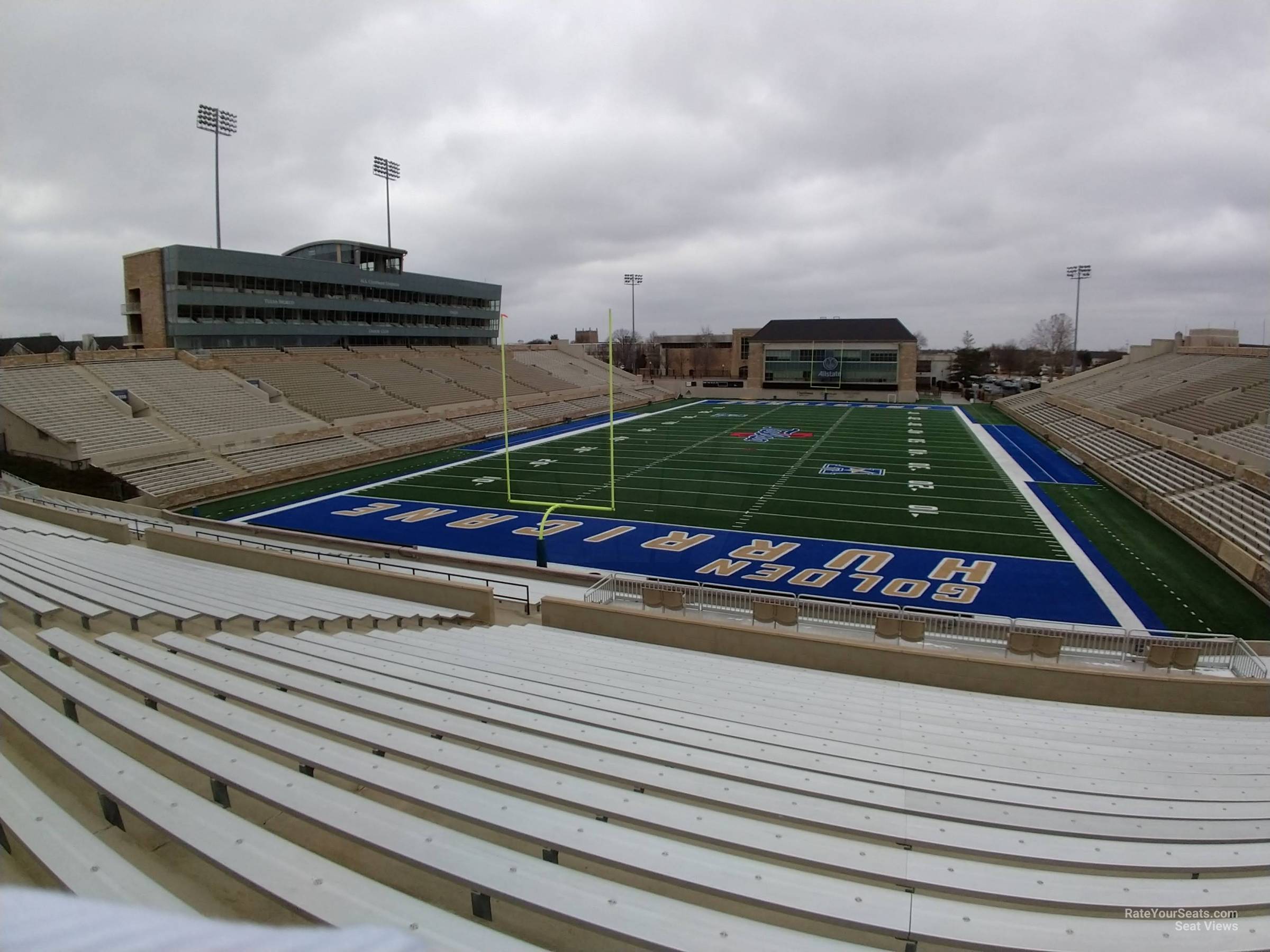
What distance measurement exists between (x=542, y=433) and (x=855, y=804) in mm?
32484

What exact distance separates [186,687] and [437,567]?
32.3ft

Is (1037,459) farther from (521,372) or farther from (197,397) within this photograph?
(197,397)

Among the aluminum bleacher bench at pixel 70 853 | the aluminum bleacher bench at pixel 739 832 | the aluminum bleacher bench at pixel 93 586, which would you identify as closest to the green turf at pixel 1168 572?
the aluminum bleacher bench at pixel 739 832

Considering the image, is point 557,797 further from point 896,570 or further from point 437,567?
point 896,570

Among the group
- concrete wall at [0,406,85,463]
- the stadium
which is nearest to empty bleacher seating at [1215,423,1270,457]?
the stadium

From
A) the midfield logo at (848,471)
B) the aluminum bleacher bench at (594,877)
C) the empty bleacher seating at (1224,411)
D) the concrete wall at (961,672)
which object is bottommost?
the concrete wall at (961,672)

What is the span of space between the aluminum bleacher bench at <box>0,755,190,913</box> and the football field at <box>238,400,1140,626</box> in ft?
34.1

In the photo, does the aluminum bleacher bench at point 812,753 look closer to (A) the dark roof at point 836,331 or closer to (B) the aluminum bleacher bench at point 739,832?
(B) the aluminum bleacher bench at point 739,832

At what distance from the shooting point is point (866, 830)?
304 cm

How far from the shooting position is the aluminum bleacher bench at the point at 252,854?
2121 millimetres

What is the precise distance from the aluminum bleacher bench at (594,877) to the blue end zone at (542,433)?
26.7 metres

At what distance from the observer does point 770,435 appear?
112 ft

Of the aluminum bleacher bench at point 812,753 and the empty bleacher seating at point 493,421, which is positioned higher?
the empty bleacher seating at point 493,421

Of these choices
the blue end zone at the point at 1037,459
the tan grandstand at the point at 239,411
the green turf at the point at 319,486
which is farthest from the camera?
the blue end zone at the point at 1037,459
